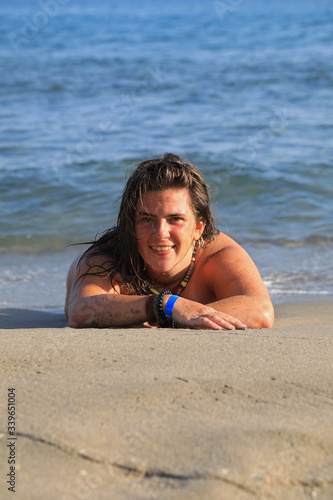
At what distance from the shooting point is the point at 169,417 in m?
1.76

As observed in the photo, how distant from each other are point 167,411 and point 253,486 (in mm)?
391

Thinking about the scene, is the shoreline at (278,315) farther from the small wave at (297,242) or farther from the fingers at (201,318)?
the small wave at (297,242)

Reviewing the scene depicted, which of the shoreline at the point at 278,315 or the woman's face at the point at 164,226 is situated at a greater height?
the woman's face at the point at 164,226

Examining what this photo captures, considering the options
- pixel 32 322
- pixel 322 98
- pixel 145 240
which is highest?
pixel 322 98

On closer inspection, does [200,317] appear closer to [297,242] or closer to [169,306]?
[169,306]

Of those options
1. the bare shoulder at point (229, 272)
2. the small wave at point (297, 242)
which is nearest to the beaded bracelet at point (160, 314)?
the bare shoulder at point (229, 272)

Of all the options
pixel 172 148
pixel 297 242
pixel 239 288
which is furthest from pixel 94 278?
pixel 172 148

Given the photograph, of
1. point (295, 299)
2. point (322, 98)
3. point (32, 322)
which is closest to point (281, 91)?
point (322, 98)

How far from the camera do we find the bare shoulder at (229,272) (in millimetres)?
3094

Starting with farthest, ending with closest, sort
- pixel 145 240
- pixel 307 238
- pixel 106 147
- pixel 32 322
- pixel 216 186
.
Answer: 1. pixel 106 147
2. pixel 216 186
3. pixel 307 238
4. pixel 32 322
5. pixel 145 240

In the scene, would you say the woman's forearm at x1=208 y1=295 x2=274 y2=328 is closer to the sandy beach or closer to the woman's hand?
the woman's hand

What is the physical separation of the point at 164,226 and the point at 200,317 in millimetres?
487

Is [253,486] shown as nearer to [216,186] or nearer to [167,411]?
[167,411]

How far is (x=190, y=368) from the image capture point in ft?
6.80
